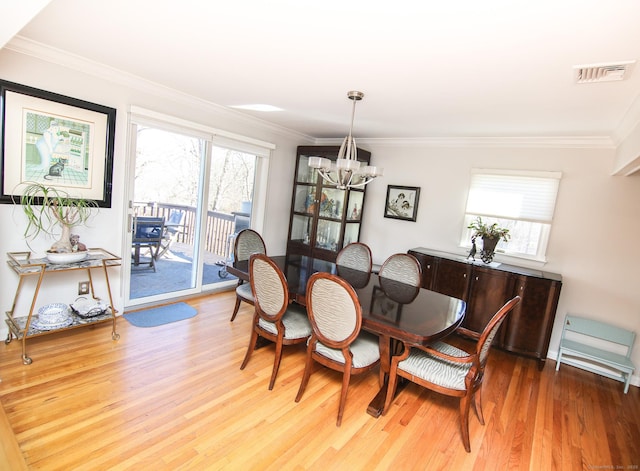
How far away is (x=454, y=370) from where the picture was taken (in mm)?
2205

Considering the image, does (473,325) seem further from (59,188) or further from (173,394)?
(59,188)

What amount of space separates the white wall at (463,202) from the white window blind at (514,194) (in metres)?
0.09

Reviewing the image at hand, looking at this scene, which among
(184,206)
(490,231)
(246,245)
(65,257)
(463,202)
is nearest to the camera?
(65,257)

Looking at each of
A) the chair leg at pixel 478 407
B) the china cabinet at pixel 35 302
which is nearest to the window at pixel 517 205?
the chair leg at pixel 478 407

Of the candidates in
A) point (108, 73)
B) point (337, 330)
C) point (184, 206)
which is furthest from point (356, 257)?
point (108, 73)

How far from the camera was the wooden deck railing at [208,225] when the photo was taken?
3.68 metres

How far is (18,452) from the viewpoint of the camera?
167 cm

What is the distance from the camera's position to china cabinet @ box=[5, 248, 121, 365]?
8.13ft

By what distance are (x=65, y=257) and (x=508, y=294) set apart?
4045 millimetres

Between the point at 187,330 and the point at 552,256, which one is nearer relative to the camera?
the point at 187,330

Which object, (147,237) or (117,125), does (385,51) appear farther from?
(147,237)

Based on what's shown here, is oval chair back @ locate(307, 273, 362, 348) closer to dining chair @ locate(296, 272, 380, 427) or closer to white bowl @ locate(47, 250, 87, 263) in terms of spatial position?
dining chair @ locate(296, 272, 380, 427)

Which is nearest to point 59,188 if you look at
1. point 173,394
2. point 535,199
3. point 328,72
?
point 173,394

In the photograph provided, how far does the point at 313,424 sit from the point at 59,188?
275cm
